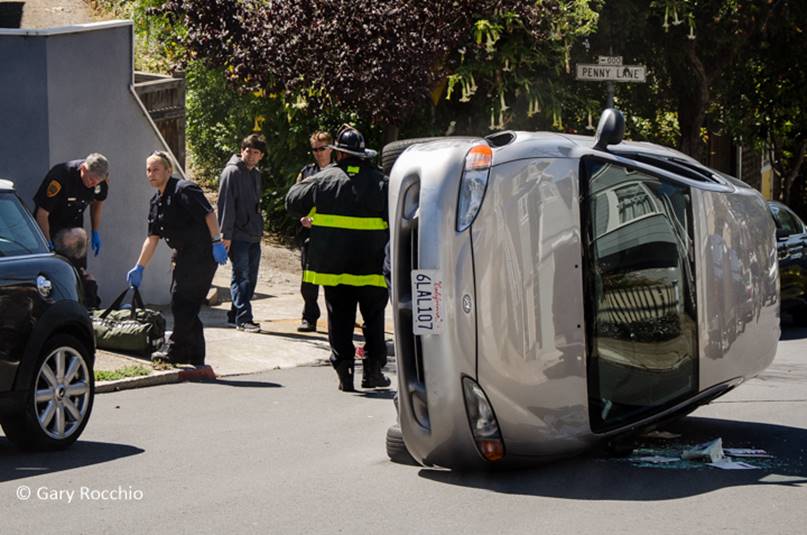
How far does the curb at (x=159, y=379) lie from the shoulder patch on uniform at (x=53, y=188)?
7.04 feet

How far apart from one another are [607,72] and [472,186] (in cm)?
947

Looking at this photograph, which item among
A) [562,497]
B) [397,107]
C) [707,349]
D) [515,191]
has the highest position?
[397,107]

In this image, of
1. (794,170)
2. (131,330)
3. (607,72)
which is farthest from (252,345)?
(794,170)

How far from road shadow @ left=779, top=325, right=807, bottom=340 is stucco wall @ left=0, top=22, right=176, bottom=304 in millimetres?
6983

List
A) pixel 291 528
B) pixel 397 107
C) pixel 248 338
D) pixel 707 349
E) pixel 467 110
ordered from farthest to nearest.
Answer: pixel 467 110 → pixel 397 107 → pixel 248 338 → pixel 707 349 → pixel 291 528

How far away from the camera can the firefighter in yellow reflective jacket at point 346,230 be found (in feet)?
36.2

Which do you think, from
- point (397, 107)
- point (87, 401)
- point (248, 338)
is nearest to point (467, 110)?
point (397, 107)

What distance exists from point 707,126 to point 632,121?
6265 millimetres

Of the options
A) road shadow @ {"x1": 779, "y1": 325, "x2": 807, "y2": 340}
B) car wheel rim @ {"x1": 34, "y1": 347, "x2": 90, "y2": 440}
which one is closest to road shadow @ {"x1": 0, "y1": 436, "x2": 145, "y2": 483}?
car wheel rim @ {"x1": 34, "y1": 347, "x2": 90, "y2": 440}

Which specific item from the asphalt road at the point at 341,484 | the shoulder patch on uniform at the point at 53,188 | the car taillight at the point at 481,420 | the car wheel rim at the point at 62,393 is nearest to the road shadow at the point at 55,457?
the asphalt road at the point at 341,484

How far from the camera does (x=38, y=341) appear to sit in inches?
334

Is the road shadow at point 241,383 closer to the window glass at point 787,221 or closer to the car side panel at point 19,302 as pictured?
the car side panel at point 19,302

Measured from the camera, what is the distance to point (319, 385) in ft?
39.2

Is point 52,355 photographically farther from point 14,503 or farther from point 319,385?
point 319,385
